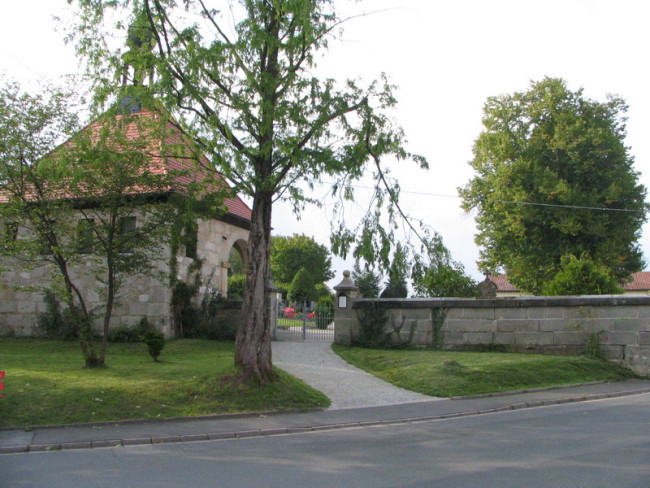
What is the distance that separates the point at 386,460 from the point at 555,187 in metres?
22.9

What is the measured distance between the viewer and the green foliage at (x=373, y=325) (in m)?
17.2

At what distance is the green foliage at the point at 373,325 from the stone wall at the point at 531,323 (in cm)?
20

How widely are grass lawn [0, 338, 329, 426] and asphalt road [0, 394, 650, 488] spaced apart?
1621 millimetres

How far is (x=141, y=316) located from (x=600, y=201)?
Answer: 21.6 metres

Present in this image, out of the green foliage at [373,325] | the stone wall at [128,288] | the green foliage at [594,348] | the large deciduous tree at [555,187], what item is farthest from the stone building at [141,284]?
the large deciduous tree at [555,187]

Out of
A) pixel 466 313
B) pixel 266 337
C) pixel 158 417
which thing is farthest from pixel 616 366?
pixel 158 417

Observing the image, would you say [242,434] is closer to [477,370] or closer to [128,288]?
[477,370]

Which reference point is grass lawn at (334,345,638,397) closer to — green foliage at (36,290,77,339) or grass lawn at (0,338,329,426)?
grass lawn at (0,338,329,426)

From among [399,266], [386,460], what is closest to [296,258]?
[399,266]

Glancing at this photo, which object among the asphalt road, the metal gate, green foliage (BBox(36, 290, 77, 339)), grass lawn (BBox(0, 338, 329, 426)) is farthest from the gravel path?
green foliage (BBox(36, 290, 77, 339))

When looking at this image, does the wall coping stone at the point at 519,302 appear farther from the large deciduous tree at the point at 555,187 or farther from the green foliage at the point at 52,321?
the large deciduous tree at the point at 555,187

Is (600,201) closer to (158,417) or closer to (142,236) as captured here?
(142,236)

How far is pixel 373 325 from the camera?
17281 mm

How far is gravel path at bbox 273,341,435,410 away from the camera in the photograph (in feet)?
36.4
